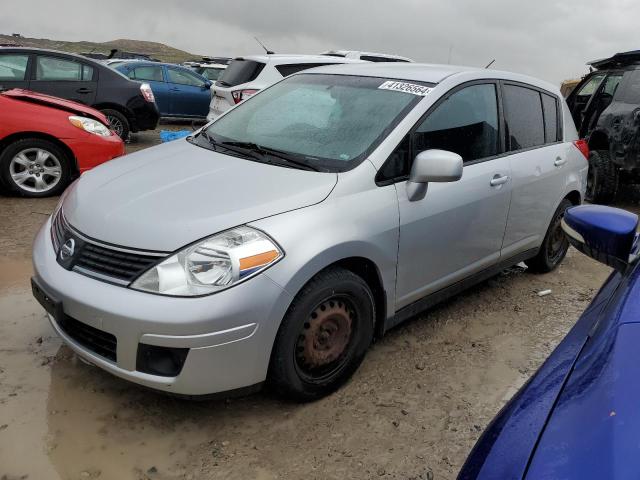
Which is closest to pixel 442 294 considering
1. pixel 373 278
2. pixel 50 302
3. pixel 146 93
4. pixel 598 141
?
pixel 373 278

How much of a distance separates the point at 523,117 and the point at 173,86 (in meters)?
9.78

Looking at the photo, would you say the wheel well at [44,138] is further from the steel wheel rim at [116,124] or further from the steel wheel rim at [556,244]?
the steel wheel rim at [556,244]

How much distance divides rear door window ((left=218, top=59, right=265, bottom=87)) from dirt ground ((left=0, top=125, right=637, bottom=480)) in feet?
17.1

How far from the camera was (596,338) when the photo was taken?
1470mm

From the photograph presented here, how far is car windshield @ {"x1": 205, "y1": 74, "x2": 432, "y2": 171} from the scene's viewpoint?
2.89 m

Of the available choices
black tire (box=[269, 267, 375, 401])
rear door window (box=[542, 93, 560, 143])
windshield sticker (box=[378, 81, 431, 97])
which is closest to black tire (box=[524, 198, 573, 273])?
rear door window (box=[542, 93, 560, 143])

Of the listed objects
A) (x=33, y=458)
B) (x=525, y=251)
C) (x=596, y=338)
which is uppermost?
(x=596, y=338)

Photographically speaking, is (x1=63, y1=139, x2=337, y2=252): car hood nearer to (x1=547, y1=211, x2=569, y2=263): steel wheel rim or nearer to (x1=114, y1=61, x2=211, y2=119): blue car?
(x1=547, y1=211, x2=569, y2=263): steel wheel rim

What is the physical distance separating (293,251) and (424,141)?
114 cm

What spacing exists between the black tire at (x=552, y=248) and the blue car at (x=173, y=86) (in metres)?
9.48

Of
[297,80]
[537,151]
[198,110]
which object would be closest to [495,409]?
[537,151]

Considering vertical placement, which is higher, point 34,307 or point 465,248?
point 465,248

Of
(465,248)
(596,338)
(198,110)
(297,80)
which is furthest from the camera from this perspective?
(198,110)

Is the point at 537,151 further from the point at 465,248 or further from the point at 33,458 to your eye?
the point at 33,458
